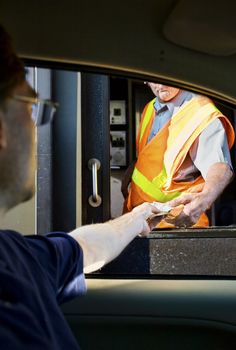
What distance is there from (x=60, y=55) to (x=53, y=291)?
673 mm

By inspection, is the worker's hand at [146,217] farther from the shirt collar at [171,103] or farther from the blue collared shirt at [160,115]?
the blue collared shirt at [160,115]

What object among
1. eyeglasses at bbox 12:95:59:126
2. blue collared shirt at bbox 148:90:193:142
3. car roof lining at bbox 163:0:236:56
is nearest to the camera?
eyeglasses at bbox 12:95:59:126

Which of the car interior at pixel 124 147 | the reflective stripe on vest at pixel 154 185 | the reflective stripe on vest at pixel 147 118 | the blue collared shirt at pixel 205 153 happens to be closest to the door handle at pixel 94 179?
the car interior at pixel 124 147

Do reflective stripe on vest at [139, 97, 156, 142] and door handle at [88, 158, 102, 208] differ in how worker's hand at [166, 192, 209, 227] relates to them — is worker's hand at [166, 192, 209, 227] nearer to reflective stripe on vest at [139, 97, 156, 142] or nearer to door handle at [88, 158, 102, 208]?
door handle at [88, 158, 102, 208]

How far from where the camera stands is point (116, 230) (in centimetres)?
181

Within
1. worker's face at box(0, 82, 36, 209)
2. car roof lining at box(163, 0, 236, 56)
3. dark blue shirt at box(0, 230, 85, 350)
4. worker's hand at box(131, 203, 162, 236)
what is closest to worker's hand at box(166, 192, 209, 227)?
worker's hand at box(131, 203, 162, 236)

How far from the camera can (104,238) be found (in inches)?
68.4

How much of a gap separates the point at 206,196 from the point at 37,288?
166cm

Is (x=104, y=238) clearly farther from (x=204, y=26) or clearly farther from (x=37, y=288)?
(x=204, y=26)

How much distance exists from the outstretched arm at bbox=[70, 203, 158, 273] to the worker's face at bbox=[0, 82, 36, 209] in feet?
1.22

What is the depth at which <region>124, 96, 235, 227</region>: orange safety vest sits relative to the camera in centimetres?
283

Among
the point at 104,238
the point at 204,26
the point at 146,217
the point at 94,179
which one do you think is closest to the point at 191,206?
the point at 94,179

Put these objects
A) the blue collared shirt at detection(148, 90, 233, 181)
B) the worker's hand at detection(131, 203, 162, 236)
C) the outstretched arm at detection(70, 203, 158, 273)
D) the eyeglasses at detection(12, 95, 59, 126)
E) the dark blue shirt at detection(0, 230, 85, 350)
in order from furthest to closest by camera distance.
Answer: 1. the blue collared shirt at detection(148, 90, 233, 181)
2. the worker's hand at detection(131, 203, 162, 236)
3. the outstretched arm at detection(70, 203, 158, 273)
4. the eyeglasses at detection(12, 95, 59, 126)
5. the dark blue shirt at detection(0, 230, 85, 350)

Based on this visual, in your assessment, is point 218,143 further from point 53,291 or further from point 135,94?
point 53,291
